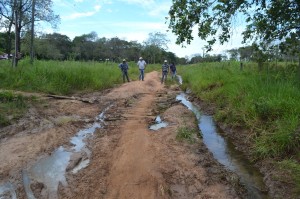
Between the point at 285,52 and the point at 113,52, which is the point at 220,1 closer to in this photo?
the point at 285,52

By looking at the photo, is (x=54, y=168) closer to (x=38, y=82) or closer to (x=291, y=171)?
(x=291, y=171)

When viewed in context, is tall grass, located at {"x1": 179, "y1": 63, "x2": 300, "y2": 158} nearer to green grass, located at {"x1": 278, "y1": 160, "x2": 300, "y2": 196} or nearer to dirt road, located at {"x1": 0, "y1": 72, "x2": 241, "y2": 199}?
green grass, located at {"x1": 278, "y1": 160, "x2": 300, "y2": 196}

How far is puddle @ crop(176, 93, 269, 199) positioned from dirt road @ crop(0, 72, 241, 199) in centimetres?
21

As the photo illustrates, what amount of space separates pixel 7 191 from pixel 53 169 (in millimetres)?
801

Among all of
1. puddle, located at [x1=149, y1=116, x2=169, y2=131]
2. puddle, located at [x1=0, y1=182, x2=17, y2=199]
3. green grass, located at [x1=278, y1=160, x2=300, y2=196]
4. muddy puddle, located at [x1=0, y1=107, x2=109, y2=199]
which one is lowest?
puddle, located at [x1=0, y1=182, x2=17, y2=199]

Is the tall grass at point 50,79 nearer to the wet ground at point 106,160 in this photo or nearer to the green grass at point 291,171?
the wet ground at point 106,160

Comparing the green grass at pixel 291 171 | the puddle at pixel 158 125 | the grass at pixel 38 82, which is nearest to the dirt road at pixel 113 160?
the puddle at pixel 158 125

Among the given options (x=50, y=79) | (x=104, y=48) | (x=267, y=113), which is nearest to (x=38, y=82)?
(x=50, y=79)

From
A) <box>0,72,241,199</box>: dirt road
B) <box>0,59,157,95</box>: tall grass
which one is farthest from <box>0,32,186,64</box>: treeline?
<box>0,72,241,199</box>: dirt road

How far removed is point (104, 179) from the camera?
13.6 feet

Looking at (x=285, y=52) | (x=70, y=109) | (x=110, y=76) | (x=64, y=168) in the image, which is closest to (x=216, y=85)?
(x=285, y=52)

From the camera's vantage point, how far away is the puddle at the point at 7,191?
12.0 ft

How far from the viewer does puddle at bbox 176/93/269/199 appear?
424 cm

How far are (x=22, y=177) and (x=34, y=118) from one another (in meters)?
3.20
